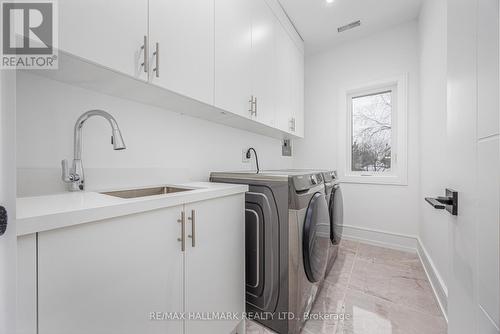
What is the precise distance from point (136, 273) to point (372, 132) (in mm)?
3092

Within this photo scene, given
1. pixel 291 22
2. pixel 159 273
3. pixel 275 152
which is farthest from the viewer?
pixel 275 152

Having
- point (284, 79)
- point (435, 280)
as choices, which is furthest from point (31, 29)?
point (435, 280)

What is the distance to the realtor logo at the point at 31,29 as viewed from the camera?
58cm

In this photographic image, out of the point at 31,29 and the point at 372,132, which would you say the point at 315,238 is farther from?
Result: the point at 372,132

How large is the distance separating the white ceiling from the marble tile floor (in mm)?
2726

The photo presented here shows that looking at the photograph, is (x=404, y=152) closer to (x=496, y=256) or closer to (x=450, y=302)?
(x=450, y=302)

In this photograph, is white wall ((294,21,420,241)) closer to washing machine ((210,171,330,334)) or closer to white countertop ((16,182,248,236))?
washing machine ((210,171,330,334))

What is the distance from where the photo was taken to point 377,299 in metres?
1.62

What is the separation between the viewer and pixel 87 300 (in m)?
0.62

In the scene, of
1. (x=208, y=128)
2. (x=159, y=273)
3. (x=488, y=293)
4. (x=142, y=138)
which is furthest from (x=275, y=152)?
(x=488, y=293)

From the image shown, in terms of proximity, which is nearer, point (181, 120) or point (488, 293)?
point (488, 293)

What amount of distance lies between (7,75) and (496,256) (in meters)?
0.98

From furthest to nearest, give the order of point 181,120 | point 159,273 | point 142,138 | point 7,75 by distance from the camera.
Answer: point 181,120, point 142,138, point 159,273, point 7,75

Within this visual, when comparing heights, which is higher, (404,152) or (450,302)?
(404,152)
